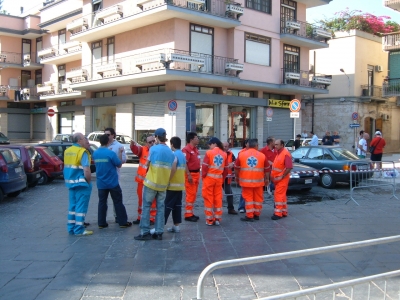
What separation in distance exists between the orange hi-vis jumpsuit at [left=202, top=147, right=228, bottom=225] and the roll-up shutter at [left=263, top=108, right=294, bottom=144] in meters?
20.7

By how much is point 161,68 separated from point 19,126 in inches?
933

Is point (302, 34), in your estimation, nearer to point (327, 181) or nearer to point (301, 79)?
point (301, 79)

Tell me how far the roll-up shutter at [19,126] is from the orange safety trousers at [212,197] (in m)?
35.9

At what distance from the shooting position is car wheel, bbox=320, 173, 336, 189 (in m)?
14.6

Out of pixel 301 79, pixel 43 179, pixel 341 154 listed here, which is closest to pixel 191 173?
pixel 341 154

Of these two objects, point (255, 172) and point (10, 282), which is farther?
point (255, 172)

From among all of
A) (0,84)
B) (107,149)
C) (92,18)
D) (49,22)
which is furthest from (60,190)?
(0,84)

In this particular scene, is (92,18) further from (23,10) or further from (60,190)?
(23,10)

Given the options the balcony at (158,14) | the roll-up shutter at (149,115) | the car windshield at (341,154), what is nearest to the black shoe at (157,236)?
the car windshield at (341,154)

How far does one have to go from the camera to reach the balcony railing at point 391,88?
1346 inches

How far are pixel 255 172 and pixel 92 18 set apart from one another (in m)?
23.1

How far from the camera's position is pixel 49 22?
36000mm

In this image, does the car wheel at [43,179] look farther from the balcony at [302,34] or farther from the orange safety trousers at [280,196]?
the balcony at [302,34]

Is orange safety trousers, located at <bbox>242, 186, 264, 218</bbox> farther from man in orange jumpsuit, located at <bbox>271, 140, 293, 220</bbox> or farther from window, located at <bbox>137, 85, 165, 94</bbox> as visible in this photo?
window, located at <bbox>137, 85, 165, 94</bbox>
